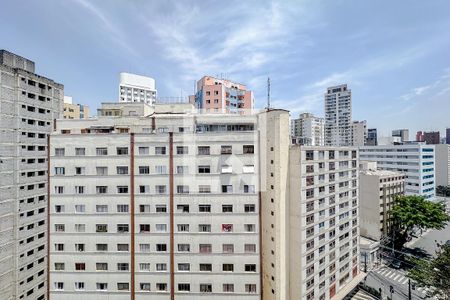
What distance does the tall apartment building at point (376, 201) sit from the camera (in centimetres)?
5828

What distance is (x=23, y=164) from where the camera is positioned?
40312 millimetres

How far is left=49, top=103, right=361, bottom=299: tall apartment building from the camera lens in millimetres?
31109

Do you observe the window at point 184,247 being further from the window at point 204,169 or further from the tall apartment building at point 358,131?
the tall apartment building at point 358,131

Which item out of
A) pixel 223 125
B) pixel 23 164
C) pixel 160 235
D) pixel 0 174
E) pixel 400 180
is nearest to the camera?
pixel 160 235

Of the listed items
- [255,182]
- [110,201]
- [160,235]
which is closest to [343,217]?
[255,182]

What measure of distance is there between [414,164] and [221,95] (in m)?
63.0

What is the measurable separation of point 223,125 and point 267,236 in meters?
15.6

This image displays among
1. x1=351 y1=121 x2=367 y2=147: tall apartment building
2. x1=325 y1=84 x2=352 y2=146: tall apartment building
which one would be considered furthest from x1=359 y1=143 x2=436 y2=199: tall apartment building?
x1=325 y1=84 x2=352 y2=146: tall apartment building

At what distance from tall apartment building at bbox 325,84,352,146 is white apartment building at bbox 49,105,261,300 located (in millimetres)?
126517

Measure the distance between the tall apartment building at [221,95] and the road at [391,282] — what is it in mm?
44778

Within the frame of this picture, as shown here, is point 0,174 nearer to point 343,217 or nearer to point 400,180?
point 343,217

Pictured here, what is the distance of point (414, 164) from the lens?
250ft

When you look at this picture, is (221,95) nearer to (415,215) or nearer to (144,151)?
(144,151)

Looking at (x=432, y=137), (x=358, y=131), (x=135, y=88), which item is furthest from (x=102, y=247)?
(x=432, y=137)
